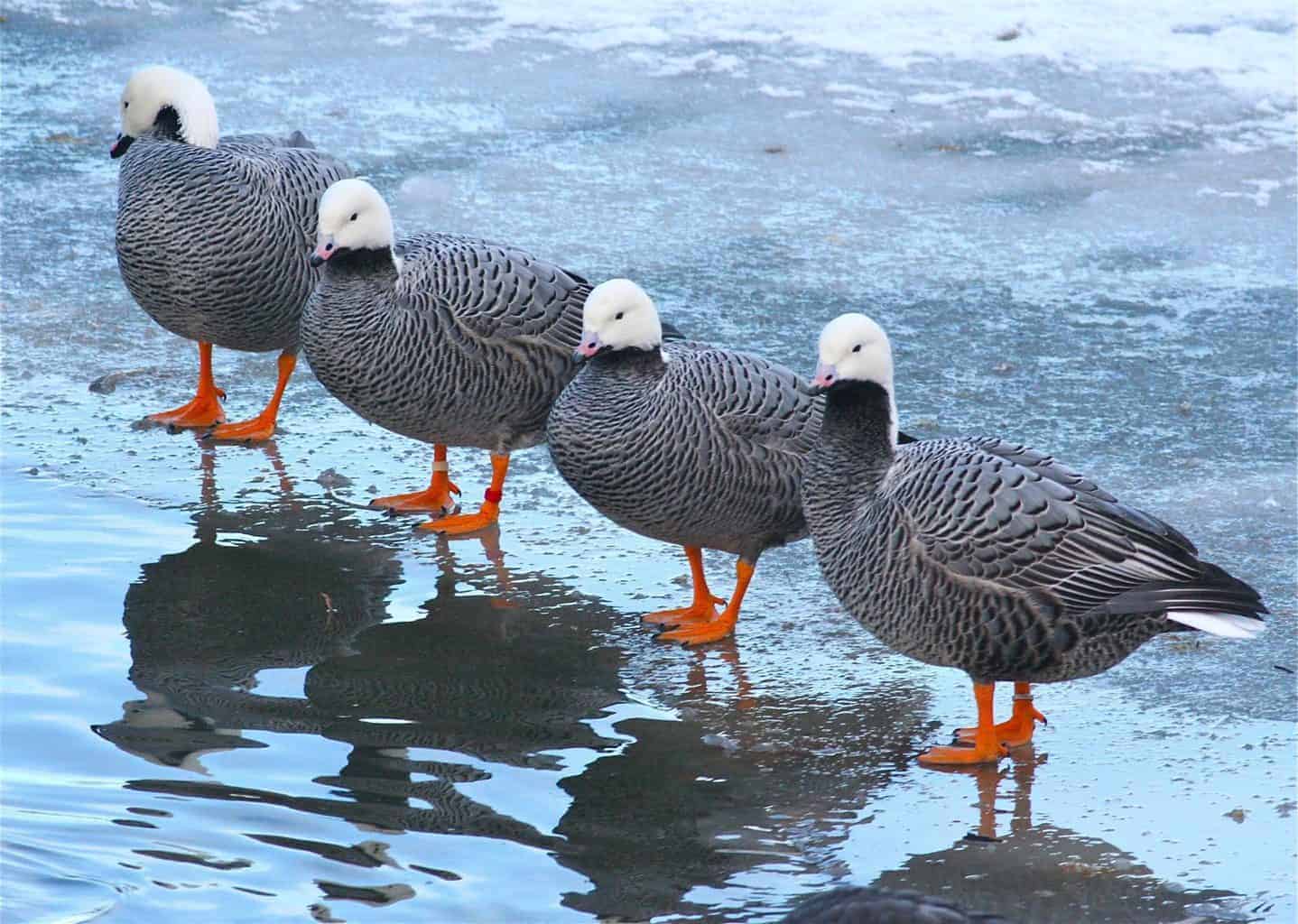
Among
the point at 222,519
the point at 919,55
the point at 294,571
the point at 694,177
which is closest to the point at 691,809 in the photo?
the point at 294,571

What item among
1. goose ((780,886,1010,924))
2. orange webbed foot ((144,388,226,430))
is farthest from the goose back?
orange webbed foot ((144,388,226,430))

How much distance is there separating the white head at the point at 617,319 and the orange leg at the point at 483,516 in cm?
97

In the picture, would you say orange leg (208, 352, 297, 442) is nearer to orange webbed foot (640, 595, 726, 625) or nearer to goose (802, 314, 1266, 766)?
orange webbed foot (640, 595, 726, 625)

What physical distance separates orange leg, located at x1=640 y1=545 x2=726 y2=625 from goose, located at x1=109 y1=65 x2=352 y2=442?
196 cm

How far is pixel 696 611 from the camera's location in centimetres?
529

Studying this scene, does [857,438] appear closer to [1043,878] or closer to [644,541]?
[1043,878]

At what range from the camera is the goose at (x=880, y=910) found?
9.57 feet

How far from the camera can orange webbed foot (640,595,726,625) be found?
17.3ft

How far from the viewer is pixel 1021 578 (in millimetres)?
4422

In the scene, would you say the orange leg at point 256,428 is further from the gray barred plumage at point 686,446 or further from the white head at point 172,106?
the gray barred plumage at point 686,446

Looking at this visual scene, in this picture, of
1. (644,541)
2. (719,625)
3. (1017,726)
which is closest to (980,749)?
(1017,726)

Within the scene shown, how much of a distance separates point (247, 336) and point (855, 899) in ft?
13.5

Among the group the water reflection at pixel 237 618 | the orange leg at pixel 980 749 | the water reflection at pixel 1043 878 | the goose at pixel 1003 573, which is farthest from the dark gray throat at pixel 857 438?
the water reflection at pixel 237 618

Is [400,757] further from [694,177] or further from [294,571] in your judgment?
[694,177]
